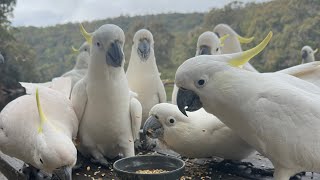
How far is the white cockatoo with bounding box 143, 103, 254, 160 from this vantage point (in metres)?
2.28

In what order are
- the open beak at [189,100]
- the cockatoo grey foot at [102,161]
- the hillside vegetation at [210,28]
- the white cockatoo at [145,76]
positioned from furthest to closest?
the hillside vegetation at [210,28], the white cockatoo at [145,76], the cockatoo grey foot at [102,161], the open beak at [189,100]

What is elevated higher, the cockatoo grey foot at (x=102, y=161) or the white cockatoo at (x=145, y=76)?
the white cockatoo at (x=145, y=76)

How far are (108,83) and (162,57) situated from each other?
9.61 ft

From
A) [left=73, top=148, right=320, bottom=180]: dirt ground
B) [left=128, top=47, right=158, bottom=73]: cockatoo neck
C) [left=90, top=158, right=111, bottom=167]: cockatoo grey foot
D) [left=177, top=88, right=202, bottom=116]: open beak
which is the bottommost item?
[left=73, top=148, right=320, bottom=180]: dirt ground

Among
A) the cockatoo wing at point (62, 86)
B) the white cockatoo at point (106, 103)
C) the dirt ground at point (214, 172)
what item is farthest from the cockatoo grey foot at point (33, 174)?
the cockatoo wing at point (62, 86)

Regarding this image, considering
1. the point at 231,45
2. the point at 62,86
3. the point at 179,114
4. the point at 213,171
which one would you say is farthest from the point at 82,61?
the point at 213,171

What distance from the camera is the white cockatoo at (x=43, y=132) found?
182 cm

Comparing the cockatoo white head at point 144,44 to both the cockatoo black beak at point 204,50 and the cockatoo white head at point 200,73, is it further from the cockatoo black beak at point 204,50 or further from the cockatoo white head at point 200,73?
the cockatoo white head at point 200,73

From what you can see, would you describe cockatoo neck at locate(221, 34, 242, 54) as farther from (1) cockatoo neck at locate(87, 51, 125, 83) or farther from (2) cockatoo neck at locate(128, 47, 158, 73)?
(1) cockatoo neck at locate(87, 51, 125, 83)

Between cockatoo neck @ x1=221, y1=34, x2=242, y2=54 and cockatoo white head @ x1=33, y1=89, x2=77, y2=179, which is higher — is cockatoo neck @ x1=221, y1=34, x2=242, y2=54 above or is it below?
above

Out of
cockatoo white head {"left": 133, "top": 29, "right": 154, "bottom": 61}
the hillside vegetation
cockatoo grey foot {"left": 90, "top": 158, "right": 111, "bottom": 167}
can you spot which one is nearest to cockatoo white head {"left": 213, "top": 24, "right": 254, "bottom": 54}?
the hillside vegetation

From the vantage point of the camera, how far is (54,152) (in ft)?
5.86

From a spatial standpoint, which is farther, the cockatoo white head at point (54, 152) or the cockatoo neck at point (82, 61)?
the cockatoo neck at point (82, 61)

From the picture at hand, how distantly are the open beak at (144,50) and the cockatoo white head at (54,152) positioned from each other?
1408mm
